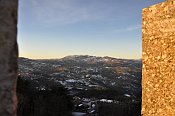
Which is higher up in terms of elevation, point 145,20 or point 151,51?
point 145,20

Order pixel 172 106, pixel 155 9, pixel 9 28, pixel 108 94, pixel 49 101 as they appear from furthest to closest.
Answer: pixel 108 94, pixel 49 101, pixel 155 9, pixel 172 106, pixel 9 28

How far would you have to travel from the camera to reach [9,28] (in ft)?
5.43

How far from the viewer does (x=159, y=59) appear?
6219mm

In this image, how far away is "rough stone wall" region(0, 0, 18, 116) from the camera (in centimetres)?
164

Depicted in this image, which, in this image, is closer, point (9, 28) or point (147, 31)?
point (9, 28)

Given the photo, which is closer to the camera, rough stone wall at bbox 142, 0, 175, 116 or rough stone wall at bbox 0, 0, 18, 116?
rough stone wall at bbox 0, 0, 18, 116

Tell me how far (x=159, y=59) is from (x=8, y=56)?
16.1 ft

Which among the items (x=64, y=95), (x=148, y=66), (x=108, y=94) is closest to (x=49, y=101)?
(x=64, y=95)

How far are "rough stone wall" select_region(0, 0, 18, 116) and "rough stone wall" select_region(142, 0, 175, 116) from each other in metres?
4.61

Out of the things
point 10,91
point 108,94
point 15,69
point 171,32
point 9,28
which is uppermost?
point 171,32

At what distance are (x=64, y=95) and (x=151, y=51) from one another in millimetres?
33599

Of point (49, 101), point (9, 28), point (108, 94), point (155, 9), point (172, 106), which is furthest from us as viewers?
point (108, 94)

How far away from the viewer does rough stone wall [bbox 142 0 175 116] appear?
5934 mm

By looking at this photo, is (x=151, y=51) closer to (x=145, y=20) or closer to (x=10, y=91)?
(x=145, y=20)
